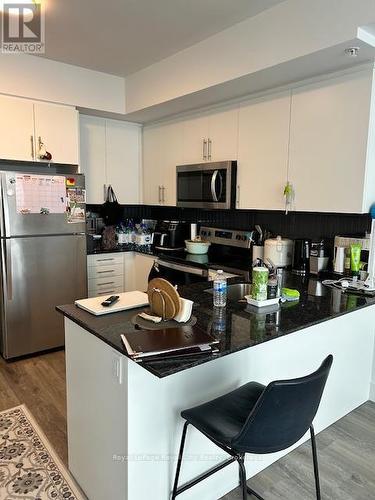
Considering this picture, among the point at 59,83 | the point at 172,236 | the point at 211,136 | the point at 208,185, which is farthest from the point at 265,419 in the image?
the point at 59,83

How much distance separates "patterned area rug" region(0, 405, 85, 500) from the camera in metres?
1.78

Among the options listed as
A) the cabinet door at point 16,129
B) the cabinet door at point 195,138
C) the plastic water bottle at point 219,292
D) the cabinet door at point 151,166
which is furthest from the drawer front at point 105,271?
the plastic water bottle at point 219,292

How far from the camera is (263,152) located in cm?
286

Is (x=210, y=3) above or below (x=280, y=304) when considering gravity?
above

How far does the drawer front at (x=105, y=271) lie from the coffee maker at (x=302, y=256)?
188 cm

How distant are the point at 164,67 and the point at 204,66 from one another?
1.76 ft

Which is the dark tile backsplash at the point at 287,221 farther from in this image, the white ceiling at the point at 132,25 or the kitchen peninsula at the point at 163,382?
the white ceiling at the point at 132,25

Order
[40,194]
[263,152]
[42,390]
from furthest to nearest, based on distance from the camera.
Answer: [40,194]
[263,152]
[42,390]

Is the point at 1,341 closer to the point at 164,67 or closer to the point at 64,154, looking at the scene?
the point at 64,154

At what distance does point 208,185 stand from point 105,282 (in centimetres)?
150

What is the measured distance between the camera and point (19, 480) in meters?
1.86

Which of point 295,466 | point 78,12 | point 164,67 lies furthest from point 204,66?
point 295,466

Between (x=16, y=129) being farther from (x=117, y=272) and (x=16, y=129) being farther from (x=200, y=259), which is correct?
(x=200, y=259)

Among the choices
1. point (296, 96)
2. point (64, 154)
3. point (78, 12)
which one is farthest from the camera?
point (64, 154)
